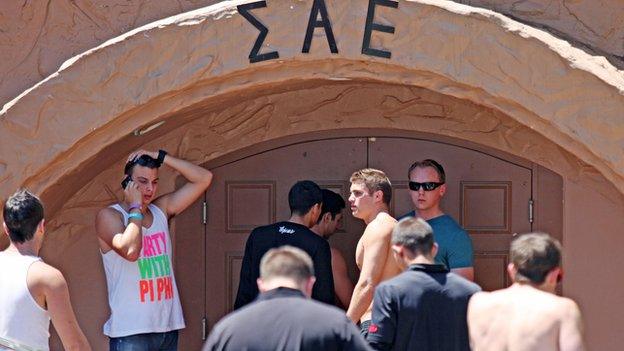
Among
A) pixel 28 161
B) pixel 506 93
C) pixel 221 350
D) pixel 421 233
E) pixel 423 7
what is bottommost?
pixel 221 350

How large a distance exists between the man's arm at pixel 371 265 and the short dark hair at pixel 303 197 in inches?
22.4

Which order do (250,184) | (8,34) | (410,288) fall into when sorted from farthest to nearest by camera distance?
1. (250,184)
2. (8,34)
3. (410,288)

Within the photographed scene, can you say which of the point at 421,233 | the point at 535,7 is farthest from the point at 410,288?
the point at 535,7

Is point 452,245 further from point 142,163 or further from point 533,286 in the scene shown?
point 142,163

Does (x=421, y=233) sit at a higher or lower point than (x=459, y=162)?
lower

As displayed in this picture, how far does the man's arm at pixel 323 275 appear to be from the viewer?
7289 millimetres

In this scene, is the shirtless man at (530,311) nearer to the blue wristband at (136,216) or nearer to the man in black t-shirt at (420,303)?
the man in black t-shirt at (420,303)

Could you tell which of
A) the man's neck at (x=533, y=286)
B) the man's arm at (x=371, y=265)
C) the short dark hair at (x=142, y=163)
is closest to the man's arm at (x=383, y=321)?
the man's neck at (x=533, y=286)

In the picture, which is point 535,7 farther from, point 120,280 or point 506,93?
point 120,280

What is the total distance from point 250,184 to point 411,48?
1.78 m

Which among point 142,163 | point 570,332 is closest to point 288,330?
point 570,332

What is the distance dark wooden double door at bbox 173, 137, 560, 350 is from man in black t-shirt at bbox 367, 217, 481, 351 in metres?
2.16

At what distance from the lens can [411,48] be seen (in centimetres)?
709

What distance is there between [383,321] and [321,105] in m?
2.51
